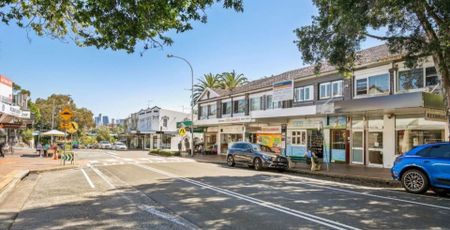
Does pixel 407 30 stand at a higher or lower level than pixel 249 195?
higher

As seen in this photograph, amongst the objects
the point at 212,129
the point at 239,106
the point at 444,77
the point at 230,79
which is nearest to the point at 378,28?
the point at 444,77

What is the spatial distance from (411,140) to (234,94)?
1973cm

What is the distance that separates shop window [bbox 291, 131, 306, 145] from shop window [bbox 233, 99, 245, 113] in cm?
808

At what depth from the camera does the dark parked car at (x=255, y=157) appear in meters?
20.7

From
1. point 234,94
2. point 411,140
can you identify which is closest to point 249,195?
point 411,140

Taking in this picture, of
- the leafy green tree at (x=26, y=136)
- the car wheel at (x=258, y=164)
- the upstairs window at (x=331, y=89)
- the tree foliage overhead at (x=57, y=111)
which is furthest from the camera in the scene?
the tree foliage overhead at (x=57, y=111)

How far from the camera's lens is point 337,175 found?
17.6 metres

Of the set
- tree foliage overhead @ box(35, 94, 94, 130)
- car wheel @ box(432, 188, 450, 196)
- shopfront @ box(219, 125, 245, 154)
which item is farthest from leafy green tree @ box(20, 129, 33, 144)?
car wheel @ box(432, 188, 450, 196)

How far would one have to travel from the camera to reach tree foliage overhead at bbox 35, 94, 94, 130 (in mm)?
78438

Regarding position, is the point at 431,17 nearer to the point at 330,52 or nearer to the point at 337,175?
the point at 330,52

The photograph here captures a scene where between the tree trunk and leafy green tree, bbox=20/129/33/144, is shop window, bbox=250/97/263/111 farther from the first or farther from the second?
leafy green tree, bbox=20/129/33/144

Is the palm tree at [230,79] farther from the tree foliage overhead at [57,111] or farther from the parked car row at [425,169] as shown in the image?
the parked car row at [425,169]

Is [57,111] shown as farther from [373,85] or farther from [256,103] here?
[373,85]

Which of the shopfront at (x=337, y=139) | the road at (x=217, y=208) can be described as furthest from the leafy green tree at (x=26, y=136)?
the road at (x=217, y=208)
